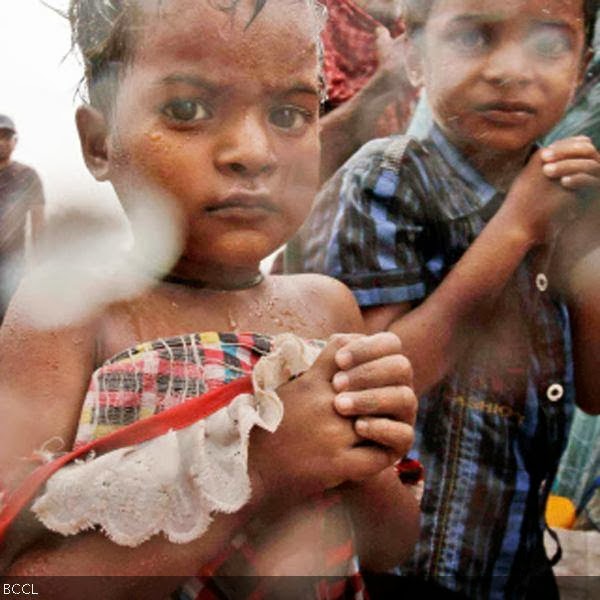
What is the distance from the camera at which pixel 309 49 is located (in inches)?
27.7

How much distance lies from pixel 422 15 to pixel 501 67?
102 mm

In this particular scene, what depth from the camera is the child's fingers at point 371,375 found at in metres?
0.64

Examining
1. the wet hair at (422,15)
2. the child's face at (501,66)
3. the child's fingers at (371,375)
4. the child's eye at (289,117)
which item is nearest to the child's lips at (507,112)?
the child's face at (501,66)

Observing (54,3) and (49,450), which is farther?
(54,3)

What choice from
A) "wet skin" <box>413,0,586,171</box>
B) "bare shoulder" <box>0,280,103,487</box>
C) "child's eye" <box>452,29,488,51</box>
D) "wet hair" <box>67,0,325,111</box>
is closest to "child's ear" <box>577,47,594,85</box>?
"wet skin" <box>413,0,586,171</box>

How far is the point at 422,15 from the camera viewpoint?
836 millimetres

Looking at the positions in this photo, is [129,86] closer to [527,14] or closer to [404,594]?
[527,14]

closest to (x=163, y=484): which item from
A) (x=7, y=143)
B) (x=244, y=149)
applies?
(x=244, y=149)

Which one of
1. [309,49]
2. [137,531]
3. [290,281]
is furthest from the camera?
[290,281]

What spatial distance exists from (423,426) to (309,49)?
15.8 inches

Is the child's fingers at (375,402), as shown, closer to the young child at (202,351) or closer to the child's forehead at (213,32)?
the young child at (202,351)

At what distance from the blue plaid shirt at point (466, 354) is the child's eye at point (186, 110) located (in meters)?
0.22

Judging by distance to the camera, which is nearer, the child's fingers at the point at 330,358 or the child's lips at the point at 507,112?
the child's fingers at the point at 330,358

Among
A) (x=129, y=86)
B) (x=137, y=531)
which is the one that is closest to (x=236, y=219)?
(x=129, y=86)
